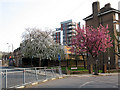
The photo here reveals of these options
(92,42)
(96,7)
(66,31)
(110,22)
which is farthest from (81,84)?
(66,31)

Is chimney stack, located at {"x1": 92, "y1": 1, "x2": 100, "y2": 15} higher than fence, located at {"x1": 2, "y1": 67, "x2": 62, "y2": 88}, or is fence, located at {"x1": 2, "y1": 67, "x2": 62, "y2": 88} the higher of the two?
→ chimney stack, located at {"x1": 92, "y1": 1, "x2": 100, "y2": 15}

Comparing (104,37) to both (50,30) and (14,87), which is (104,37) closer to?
(50,30)

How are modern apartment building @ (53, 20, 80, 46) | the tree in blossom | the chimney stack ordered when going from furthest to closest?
modern apartment building @ (53, 20, 80, 46)
the chimney stack
the tree in blossom

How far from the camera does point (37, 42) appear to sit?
3616cm

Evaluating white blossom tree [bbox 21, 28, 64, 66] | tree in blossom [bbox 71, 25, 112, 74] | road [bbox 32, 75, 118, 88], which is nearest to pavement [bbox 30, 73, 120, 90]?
road [bbox 32, 75, 118, 88]

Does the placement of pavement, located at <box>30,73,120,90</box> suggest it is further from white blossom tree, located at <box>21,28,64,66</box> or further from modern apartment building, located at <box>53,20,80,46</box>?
modern apartment building, located at <box>53,20,80,46</box>

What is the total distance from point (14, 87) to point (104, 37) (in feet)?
68.1

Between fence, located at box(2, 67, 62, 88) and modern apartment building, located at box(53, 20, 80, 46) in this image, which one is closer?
fence, located at box(2, 67, 62, 88)

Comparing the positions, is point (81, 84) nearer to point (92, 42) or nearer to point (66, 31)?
point (92, 42)

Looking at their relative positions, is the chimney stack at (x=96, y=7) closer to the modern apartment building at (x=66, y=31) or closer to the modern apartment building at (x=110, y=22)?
the modern apartment building at (x=110, y=22)

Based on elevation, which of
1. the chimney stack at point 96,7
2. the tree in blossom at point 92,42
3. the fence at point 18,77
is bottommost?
the fence at point 18,77

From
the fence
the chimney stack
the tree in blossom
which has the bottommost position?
the fence

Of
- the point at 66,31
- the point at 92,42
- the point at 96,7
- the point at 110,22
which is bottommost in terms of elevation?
the point at 92,42

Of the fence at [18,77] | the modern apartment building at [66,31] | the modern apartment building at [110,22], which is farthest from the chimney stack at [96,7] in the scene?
the modern apartment building at [66,31]
